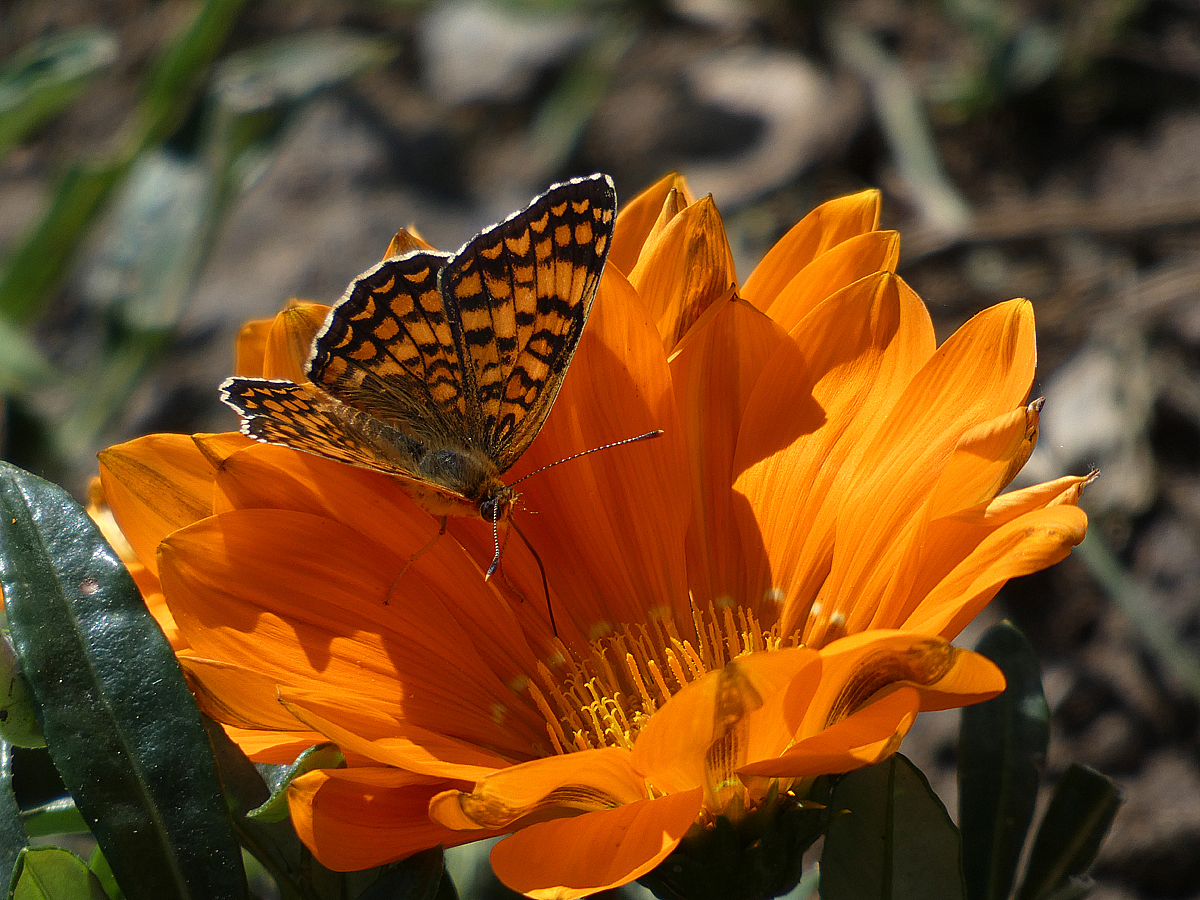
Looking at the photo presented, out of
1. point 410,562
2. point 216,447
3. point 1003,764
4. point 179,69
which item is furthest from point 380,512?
point 179,69

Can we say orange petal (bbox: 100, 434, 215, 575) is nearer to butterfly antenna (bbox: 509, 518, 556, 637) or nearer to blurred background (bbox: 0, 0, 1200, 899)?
butterfly antenna (bbox: 509, 518, 556, 637)

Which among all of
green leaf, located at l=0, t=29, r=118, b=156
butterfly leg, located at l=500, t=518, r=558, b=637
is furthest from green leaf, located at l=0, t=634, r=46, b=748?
green leaf, located at l=0, t=29, r=118, b=156

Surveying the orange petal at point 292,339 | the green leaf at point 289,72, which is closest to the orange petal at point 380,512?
the orange petal at point 292,339

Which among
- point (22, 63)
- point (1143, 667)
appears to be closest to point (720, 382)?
point (1143, 667)

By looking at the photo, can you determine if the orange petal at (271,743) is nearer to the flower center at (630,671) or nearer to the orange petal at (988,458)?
the flower center at (630,671)

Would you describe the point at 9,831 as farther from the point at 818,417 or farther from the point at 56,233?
the point at 56,233

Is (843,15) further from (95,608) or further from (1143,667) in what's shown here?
(95,608)
